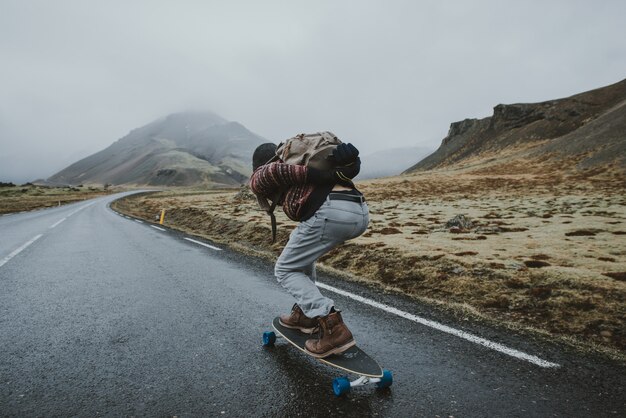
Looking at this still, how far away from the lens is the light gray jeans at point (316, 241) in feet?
10.9

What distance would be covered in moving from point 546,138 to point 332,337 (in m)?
96.6

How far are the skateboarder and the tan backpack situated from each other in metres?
0.06

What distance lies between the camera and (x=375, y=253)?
8352 millimetres

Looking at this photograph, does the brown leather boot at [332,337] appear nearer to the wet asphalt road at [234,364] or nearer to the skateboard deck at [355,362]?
the skateboard deck at [355,362]

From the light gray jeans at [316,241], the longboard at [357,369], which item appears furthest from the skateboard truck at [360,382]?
the light gray jeans at [316,241]

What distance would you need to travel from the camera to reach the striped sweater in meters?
3.20

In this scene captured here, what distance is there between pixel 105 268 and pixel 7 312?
2.96 meters

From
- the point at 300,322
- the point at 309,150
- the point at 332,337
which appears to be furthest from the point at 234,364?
the point at 309,150

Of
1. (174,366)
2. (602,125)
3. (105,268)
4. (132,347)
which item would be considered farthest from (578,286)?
(602,125)

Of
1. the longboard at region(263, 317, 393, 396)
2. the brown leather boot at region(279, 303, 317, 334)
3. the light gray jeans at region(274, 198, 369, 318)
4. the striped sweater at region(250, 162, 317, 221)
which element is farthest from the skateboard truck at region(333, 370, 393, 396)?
the striped sweater at region(250, 162, 317, 221)

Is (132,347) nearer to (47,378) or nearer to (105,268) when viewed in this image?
(47,378)

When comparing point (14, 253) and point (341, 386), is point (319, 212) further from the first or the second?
point (14, 253)

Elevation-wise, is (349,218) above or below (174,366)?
above

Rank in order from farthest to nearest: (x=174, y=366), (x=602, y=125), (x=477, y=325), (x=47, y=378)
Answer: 1. (x=602, y=125)
2. (x=477, y=325)
3. (x=174, y=366)
4. (x=47, y=378)
